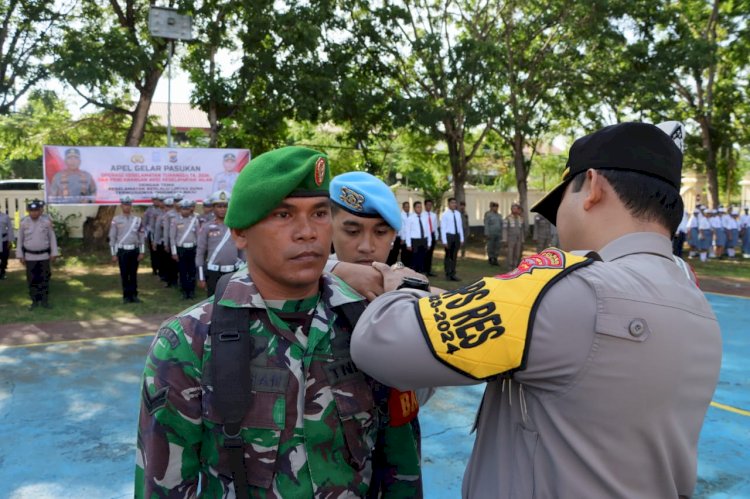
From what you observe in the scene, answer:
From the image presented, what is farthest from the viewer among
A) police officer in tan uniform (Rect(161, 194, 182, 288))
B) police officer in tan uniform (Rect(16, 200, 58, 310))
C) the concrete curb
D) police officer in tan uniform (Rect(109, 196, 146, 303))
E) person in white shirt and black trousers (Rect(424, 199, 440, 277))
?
person in white shirt and black trousers (Rect(424, 199, 440, 277))

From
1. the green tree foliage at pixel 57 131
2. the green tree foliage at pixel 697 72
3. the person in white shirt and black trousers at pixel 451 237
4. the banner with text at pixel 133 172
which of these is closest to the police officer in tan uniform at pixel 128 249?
the banner with text at pixel 133 172

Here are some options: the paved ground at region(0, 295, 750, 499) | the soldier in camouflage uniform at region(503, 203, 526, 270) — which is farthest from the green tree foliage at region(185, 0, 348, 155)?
the paved ground at region(0, 295, 750, 499)

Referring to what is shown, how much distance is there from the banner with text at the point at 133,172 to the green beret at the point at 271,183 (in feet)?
32.9

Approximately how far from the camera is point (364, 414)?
1.57 m

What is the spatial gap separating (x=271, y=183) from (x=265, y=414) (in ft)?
1.83

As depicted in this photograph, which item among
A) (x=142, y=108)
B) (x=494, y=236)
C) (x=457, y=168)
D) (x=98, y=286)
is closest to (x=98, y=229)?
(x=142, y=108)

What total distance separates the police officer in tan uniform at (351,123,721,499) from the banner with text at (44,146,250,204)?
10.4 m

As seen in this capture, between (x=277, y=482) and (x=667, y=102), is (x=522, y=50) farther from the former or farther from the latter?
(x=277, y=482)

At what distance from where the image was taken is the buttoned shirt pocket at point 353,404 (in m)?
1.53

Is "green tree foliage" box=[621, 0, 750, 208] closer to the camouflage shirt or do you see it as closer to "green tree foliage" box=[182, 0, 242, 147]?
"green tree foliage" box=[182, 0, 242, 147]

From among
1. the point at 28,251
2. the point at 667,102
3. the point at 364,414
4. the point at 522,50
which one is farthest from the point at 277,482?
the point at 667,102

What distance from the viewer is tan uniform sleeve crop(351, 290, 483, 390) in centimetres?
123

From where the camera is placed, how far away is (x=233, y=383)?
1402 millimetres

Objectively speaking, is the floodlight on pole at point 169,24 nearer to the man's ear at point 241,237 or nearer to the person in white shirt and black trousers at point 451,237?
the person in white shirt and black trousers at point 451,237
